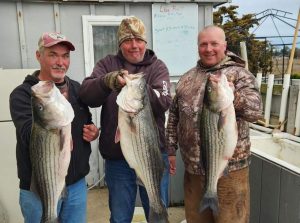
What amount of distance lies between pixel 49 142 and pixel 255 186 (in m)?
2.75

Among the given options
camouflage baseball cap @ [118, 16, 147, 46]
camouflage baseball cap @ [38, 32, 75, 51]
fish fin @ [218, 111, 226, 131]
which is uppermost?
camouflage baseball cap @ [118, 16, 147, 46]

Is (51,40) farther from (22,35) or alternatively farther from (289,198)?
(22,35)

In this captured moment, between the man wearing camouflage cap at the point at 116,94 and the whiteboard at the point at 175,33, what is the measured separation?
2921 mm

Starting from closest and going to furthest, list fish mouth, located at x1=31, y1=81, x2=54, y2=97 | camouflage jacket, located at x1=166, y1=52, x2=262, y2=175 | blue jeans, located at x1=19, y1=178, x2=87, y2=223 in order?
fish mouth, located at x1=31, y1=81, x2=54, y2=97 < blue jeans, located at x1=19, y1=178, x2=87, y2=223 < camouflage jacket, located at x1=166, y1=52, x2=262, y2=175

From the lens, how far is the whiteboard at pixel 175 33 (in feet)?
19.5

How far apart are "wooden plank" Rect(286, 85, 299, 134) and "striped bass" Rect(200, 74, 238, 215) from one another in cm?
424

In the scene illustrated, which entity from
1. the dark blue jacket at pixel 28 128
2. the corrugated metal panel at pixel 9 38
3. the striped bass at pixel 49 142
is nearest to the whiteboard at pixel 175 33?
the corrugated metal panel at pixel 9 38

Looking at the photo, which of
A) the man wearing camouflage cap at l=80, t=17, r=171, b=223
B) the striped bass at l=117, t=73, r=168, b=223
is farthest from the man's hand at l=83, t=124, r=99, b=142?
the striped bass at l=117, t=73, r=168, b=223

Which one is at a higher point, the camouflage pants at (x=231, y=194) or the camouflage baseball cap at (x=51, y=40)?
the camouflage baseball cap at (x=51, y=40)

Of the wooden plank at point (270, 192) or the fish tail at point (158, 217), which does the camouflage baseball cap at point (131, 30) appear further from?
the wooden plank at point (270, 192)

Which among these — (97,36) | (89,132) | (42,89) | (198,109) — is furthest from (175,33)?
(42,89)

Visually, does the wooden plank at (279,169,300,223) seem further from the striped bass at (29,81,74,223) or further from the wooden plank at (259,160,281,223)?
the striped bass at (29,81,74,223)

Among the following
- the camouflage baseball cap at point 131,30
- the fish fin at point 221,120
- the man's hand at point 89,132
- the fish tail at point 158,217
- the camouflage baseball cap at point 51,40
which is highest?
the camouflage baseball cap at point 131,30

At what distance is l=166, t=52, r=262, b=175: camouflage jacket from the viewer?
2988 millimetres
